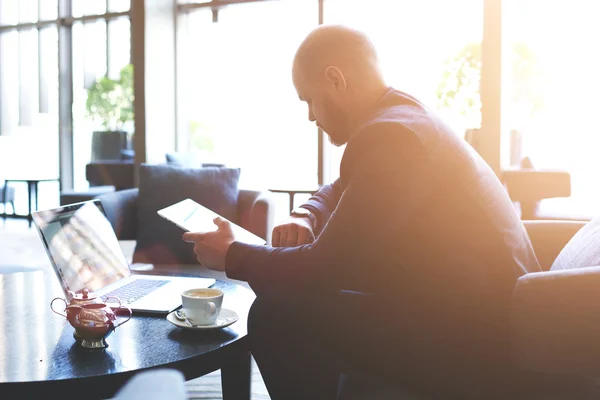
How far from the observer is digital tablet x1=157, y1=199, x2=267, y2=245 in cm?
157

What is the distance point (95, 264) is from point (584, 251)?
1.36 metres

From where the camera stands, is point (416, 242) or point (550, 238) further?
point (550, 238)

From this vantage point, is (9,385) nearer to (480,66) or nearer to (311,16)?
(480,66)

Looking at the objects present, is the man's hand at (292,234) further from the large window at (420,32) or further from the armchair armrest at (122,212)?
the large window at (420,32)

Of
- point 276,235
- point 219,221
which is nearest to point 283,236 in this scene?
point 276,235

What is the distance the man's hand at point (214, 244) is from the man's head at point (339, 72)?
1.39 ft

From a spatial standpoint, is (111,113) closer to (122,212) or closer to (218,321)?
(122,212)

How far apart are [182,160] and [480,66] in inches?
106

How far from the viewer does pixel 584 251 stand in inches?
56.2

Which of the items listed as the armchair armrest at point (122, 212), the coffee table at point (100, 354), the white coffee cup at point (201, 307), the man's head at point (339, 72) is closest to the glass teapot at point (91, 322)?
the coffee table at point (100, 354)

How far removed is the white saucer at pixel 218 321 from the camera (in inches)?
55.2

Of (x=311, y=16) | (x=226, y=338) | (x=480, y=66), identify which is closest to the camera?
(x=226, y=338)

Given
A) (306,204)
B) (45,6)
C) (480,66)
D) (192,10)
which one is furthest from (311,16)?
(306,204)

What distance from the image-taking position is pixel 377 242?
1266 mm
